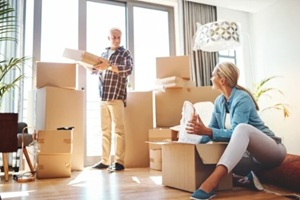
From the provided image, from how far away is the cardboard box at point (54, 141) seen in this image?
2.43 meters

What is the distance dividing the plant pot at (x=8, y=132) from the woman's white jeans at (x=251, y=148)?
5.32 ft

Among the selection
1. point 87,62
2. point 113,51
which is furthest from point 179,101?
point 87,62

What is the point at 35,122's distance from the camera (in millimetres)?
2969

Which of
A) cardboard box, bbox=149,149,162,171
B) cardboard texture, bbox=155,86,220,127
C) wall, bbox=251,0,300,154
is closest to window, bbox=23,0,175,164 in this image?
cardboard texture, bbox=155,86,220,127

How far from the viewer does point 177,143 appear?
1840 mm

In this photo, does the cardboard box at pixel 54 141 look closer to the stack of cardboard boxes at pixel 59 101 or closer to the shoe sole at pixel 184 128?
the stack of cardboard boxes at pixel 59 101

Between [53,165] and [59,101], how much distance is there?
0.64 metres

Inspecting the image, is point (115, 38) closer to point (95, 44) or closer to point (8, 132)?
point (95, 44)

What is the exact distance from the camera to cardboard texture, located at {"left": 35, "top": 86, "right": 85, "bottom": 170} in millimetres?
2777

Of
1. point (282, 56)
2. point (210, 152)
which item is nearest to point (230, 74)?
point (210, 152)

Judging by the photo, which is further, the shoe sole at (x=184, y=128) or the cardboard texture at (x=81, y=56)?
the cardboard texture at (x=81, y=56)

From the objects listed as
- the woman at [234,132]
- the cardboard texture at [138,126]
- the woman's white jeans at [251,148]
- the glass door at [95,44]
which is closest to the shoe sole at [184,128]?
the woman at [234,132]

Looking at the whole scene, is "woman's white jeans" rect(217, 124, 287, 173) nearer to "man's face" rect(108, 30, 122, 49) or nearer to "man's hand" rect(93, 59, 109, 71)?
"man's hand" rect(93, 59, 109, 71)

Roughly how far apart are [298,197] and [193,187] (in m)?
0.55
